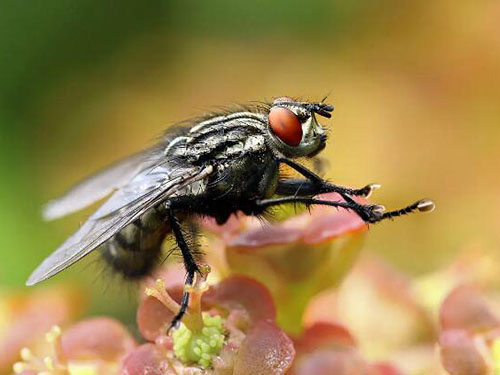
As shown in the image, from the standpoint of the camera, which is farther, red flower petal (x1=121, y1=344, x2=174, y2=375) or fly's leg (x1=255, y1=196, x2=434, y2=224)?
fly's leg (x1=255, y1=196, x2=434, y2=224)

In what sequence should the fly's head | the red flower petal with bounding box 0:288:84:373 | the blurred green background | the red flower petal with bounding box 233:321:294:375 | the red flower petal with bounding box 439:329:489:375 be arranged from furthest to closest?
the blurred green background → the red flower petal with bounding box 0:288:84:373 → the fly's head → the red flower petal with bounding box 439:329:489:375 → the red flower petal with bounding box 233:321:294:375

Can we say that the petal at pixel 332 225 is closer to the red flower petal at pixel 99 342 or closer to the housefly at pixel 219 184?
the housefly at pixel 219 184

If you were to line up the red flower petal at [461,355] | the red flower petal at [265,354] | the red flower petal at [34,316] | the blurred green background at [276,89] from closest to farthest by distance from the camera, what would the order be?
the red flower petal at [265,354]
the red flower petal at [461,355]
the red flower petal at [34,316]
the blurred green background at [276,89]

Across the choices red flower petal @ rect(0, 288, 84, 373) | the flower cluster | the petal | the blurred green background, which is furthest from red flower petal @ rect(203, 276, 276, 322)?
the blurred green background

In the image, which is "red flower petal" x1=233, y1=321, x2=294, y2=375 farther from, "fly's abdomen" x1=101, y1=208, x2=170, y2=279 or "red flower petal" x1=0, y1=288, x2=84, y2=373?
"red flower petal" x1=0, y1=288, x2=84, y2=373

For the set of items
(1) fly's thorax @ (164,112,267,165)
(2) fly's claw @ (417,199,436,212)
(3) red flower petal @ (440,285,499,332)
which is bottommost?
(3) red flower petal @ (440,285,499,332)

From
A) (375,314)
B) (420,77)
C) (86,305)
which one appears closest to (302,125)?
(375,314)

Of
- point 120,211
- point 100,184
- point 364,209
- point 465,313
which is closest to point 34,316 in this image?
point 100,184

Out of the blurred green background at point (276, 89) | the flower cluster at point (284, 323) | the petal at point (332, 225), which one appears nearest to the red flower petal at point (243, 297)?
the flower cluster at point (284, 323)
